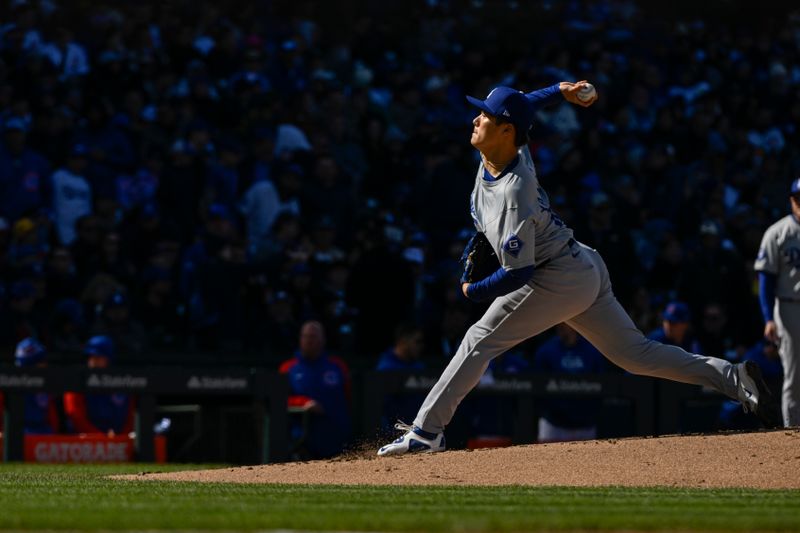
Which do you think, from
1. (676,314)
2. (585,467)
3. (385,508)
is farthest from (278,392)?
(385,508)

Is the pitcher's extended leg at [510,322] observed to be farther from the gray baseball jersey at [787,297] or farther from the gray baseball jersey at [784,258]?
A: the gray baseball jersey at [784,258]

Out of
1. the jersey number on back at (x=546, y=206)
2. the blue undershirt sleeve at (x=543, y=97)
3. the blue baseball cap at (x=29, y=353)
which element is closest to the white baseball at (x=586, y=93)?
the blue undershirt sleeve at (x=543, y=97)

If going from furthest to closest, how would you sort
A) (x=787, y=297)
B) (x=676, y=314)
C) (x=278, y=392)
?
1. (x=676, y=314)
2. (x=278, y=392)
3. (x=787, y=297)

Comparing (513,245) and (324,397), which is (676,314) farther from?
(513,245)

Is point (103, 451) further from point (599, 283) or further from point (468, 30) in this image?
point (468, 30)

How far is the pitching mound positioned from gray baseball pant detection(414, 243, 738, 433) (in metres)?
0.32

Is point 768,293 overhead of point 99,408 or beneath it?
overhead

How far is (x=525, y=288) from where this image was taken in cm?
764

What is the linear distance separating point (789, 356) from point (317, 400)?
14.2 ft

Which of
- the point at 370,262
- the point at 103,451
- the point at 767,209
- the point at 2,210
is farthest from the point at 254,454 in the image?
the point at 767,209

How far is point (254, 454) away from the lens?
12562 millimetres

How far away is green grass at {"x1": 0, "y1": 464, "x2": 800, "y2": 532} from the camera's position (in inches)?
206

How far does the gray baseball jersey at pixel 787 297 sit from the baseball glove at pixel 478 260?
3.08 m

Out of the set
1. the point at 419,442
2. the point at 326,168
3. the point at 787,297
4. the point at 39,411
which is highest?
the point at 326,168
